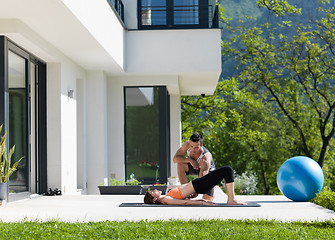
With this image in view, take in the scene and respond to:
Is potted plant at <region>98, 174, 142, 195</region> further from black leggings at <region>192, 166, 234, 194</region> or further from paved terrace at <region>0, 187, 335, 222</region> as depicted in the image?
black leggings at <region>192, 166, 234, 194</region>

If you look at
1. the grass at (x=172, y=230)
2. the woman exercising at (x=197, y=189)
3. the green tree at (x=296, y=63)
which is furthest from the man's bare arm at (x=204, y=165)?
the green tree at (x=296, y=63)

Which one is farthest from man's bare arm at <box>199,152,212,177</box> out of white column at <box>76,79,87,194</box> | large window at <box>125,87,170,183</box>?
large window at <box>125,87,170,183</box>

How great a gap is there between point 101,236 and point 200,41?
9690 millimetres

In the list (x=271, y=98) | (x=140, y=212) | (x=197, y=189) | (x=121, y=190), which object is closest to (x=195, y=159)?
(x=197, y=189)

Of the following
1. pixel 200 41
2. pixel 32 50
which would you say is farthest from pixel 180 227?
pixel 200 41

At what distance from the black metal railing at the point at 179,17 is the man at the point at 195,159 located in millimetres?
6514

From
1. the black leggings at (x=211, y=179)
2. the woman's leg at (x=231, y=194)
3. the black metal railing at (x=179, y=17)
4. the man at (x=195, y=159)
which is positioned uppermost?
the black metal railing at (x=179, y=17)

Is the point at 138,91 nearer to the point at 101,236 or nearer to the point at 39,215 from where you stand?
the point at 39,215

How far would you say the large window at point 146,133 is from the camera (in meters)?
15.8

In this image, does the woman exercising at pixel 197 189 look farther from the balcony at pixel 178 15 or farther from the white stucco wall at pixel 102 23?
the balcony at pixel 178 15

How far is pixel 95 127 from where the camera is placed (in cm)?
1473

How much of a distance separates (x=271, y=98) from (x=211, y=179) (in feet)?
82.5

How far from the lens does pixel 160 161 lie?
620 inches

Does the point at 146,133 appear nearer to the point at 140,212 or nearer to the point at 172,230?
the point at 140,212
